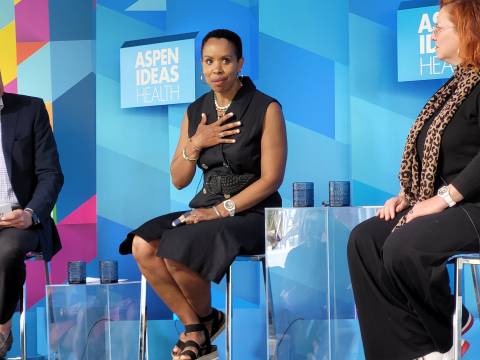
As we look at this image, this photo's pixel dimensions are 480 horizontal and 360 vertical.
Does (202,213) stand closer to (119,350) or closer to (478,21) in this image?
(119,350)

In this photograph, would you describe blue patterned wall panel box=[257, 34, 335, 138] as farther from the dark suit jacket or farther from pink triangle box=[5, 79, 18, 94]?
pink triangle box=[5, 79, 18, 94]

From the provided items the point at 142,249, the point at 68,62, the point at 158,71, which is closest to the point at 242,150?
the point at 142,249

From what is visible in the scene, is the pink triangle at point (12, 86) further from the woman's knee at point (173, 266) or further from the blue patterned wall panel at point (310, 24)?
the woman's knee at point (173, 266)

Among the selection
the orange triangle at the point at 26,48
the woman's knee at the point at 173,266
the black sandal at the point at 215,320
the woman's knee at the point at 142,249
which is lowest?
the black sandal at the point at 215,320

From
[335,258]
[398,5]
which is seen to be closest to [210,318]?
[335,258]

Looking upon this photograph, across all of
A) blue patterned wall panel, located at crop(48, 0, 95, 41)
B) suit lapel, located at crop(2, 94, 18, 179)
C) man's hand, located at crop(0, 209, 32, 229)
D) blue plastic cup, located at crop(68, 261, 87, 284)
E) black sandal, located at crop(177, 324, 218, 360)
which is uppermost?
blue patterned wall panel, located at crop(48, 0, 95, 41)

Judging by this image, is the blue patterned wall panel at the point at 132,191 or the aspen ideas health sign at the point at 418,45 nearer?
the aspen ideas health sign at the point at 418,45

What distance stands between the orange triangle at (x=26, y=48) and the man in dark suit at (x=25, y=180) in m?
1.77

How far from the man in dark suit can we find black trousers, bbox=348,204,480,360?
163 cm

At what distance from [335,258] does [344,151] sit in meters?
1.12

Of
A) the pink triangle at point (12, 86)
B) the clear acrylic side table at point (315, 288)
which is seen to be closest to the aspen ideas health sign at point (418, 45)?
the clear acrylic side table at point (315, 288)

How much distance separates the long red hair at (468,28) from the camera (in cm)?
311

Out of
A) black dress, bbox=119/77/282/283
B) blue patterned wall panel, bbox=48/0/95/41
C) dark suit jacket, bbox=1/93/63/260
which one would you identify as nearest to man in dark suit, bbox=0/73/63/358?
dark suit jacket, bbox=1/93/63/260

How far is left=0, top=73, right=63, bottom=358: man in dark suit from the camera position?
403 cm
